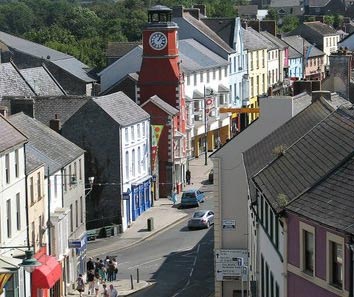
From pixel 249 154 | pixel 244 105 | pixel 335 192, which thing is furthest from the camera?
pixel 244 105

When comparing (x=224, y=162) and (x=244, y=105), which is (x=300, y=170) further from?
(x=244, y=105)

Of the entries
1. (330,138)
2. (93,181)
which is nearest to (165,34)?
(93,181)

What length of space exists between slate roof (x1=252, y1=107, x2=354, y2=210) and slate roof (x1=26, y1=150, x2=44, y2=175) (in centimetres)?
1969

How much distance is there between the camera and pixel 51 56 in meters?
118

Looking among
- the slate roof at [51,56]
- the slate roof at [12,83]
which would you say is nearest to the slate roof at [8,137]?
the slate roof at [12,83]

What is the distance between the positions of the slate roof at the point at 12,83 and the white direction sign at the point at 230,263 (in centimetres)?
4032

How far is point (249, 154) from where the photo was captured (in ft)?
155

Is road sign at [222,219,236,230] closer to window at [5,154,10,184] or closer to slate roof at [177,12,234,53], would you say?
window at [5,154,10,184]

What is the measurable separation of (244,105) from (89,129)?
165 ft

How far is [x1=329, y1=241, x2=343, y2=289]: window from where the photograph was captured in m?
27.1

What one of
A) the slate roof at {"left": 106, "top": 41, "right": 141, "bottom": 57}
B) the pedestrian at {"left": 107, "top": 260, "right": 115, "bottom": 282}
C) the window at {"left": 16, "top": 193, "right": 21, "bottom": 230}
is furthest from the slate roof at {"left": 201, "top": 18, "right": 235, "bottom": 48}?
the window at {"left": 16, "top": 193, "right": 21, "bottom": 230}

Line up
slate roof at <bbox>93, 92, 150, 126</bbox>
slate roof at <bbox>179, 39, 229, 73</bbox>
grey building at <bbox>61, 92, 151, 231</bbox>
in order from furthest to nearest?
slate roof at <bbox>179, 39, 229, 73</bbox>, slate roof at <bbox>93, 92, 150, 126</bbox>, grey building at <bbox>61, 92, 151, 231</bbox>

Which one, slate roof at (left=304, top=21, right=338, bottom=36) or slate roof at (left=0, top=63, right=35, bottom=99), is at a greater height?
slate roof at (left=304, top=21, right=338, bottom=36)

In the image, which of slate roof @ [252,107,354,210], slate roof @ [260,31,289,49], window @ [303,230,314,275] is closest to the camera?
window @ [303,230,314,275]
